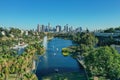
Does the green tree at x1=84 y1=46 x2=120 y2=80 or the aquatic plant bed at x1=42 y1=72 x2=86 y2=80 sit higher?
the green tree at x1=84 y1=46 x2=120 y2=80

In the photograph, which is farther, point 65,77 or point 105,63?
point 65,77

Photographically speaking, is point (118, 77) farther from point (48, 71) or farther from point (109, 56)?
point (48, 71)

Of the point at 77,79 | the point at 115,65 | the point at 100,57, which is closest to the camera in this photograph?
the point at 115,65

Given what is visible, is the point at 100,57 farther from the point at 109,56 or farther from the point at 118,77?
the point at 118,77

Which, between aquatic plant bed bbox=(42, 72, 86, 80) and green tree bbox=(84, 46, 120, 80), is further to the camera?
aquatic plant bed bbox=(42, 72, 86, 80)

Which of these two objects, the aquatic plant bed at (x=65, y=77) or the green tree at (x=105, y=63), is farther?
the aquatic plant bed at (x=65, y=77)

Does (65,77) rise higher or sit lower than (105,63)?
lower

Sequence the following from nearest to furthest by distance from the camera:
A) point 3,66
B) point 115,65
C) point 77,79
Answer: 1. point 3,66
2. point 115,65
3. point 77,79

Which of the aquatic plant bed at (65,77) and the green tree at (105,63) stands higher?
the green tree at (105,63)

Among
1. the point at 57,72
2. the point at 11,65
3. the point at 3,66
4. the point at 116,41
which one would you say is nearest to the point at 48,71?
the point at 57,72

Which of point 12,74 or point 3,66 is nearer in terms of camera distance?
point 3,66

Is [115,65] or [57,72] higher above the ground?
[115,65]
